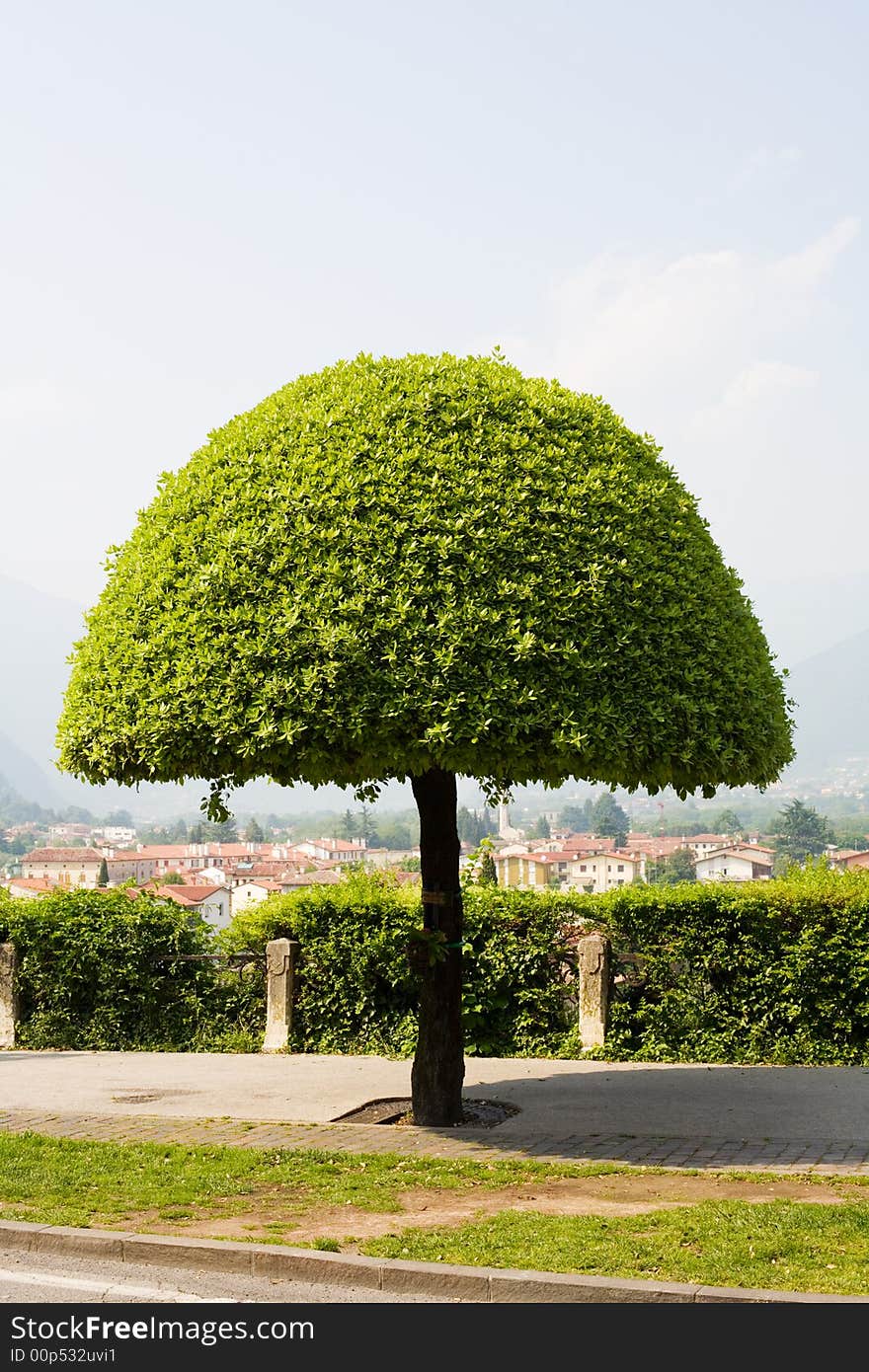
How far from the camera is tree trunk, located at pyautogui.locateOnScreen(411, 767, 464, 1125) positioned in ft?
36.4

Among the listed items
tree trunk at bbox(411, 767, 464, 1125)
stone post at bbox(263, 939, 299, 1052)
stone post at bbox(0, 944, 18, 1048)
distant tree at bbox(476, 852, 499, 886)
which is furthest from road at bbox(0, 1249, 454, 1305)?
stone post at bbox(0, 944, 18, 1048)

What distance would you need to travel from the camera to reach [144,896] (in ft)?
55.9

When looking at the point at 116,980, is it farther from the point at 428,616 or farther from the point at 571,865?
the point at 571,865

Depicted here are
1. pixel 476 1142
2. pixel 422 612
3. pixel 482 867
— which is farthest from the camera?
pixel 482 867

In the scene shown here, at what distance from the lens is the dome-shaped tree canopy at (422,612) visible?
9367 mm

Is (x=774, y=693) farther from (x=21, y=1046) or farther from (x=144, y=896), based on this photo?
(x=21, y=1046)

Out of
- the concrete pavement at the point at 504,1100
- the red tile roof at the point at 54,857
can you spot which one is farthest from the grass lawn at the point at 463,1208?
the red tile roof at the point at 54,857

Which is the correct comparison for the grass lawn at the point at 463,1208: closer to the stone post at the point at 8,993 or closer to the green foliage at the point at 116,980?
the green foliage at the point at 116,980

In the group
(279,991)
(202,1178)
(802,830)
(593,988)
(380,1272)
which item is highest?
(802,830)

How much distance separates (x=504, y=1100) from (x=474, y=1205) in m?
4.18

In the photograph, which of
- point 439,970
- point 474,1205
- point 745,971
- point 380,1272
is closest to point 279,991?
point 439,970

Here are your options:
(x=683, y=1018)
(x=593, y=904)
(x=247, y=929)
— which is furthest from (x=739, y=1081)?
(x=247, y=929)

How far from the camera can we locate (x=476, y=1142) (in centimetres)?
1027
